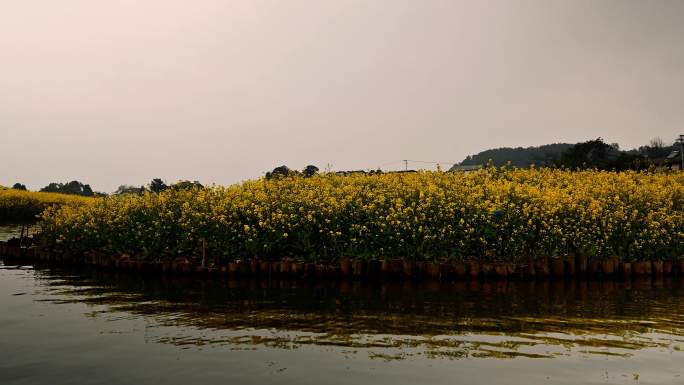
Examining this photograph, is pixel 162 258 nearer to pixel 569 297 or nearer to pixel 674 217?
pixel 569 297

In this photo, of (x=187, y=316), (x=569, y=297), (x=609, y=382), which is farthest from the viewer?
(x=569, y=297)

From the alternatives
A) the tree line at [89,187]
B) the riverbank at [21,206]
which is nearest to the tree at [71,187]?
the tree line at [89,187]

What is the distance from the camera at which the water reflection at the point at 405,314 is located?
7.88m

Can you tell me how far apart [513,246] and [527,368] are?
30.5ft

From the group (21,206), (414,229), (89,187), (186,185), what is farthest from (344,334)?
(89,187)

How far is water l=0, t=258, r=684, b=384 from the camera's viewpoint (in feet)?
21.6

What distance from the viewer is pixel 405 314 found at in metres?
10.0

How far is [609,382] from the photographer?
6262 millimetres

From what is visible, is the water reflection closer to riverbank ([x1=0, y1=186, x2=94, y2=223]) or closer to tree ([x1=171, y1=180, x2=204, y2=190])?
tree ([x1=171, y1=180, x2=204, y2=190])

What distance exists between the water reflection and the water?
0.03 m

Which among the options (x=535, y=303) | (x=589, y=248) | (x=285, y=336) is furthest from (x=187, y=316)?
(x=589, y=248)

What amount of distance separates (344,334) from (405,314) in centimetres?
193

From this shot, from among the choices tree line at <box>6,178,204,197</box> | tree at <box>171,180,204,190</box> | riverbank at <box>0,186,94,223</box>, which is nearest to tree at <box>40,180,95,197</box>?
tree line at <box>6,178,204,197</box>

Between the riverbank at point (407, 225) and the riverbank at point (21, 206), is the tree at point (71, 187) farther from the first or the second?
the riverbank at point (407, 225)
